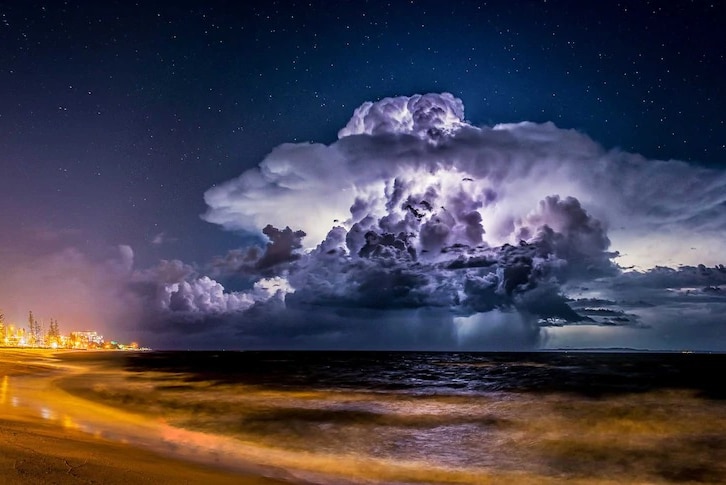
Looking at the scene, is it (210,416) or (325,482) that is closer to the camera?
(325,482)

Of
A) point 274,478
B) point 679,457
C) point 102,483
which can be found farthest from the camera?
point 679,457

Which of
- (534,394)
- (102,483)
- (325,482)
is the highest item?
(102,483)

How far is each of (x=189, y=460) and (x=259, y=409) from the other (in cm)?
1308

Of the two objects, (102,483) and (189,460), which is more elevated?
(102,483)

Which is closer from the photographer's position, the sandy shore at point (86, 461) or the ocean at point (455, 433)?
the sandy shore at point (86, 461)

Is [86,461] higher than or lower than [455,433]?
higher

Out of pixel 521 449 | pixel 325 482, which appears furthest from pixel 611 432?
pixel 325 482

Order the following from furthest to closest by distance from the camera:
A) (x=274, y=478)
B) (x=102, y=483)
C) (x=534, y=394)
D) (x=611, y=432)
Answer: (x=534, y=394), (x=611, y=432), (x=274, y=478), (x=102, y=483)

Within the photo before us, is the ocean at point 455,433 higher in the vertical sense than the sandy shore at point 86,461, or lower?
lower

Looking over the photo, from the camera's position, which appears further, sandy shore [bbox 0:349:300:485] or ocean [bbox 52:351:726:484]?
ocean [bbox 52:351:726:484]

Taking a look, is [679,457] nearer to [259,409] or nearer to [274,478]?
[274,478]

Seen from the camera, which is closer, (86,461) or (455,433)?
(86,461)

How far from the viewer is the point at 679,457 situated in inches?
658

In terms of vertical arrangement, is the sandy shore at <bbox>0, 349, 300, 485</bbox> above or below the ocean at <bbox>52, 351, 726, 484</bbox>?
above
